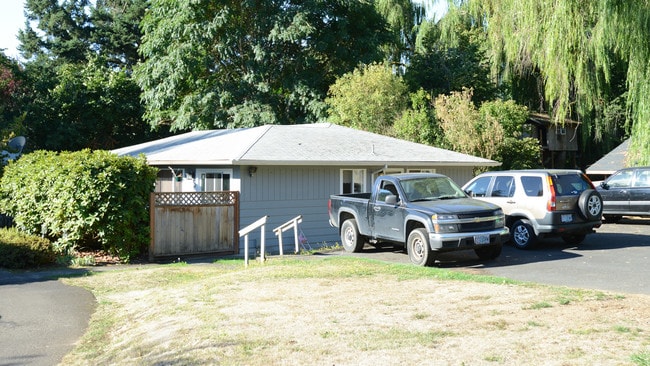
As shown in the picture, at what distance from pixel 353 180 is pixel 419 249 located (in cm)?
718

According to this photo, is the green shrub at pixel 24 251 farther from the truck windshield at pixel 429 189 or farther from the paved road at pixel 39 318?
the truck windshield at pixel 429 189

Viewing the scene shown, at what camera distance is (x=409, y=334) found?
7297 millimetres

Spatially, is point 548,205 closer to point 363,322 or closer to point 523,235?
point 523,235

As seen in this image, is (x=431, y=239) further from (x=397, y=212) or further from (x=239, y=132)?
(x=239, y=132)

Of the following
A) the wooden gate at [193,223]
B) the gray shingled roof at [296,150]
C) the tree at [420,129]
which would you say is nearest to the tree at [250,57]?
the tree at [420,129]

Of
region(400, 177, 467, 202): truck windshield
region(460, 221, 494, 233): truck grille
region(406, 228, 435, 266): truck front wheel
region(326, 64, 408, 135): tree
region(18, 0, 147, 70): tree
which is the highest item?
region(18, 0, 147, 70): tree

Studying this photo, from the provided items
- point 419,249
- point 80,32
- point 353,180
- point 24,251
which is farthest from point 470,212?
point 80,32

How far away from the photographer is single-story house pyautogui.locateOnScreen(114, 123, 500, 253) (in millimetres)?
18297

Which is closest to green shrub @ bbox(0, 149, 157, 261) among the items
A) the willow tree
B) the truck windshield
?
the truck windshield

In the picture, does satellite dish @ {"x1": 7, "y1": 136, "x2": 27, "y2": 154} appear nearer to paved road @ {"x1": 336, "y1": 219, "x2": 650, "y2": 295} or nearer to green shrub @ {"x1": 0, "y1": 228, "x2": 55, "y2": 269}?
green shrub @ {"x1": 0, "y1": 228, "x2": 55, "y2": 269}

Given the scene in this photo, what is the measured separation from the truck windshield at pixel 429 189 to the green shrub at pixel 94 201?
6570 mm

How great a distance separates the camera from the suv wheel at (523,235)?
15.6 metres

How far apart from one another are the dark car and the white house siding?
8351 mm

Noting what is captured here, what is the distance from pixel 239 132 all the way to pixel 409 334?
1709 cm
